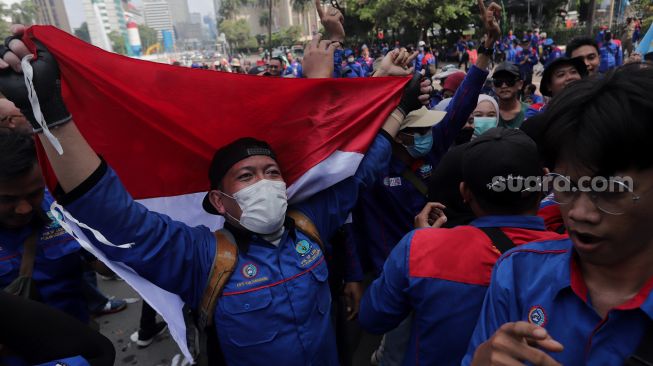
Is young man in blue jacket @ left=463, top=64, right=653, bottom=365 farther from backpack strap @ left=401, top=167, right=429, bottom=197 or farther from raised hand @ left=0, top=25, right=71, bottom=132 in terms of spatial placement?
backpack strap @ left=401, top=167, right=429, bottom=197

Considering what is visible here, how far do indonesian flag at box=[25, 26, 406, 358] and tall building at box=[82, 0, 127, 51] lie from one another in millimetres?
112261

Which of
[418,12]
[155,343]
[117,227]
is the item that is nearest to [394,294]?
[117,227]

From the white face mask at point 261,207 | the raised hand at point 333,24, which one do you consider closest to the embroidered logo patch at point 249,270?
the white face mask at point 261,207

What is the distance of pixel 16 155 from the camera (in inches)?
68.2

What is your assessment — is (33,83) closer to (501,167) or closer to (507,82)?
(501,167)

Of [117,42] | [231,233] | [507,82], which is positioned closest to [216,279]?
[231,233]

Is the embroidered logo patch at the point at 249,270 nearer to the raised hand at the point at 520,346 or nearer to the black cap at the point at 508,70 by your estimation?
the raised hand at the point at 520,346

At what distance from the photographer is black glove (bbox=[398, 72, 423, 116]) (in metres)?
2.30

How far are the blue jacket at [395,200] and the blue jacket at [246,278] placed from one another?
968mm

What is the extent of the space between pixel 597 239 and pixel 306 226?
3.93 feet

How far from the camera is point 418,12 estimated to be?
28.3 metres

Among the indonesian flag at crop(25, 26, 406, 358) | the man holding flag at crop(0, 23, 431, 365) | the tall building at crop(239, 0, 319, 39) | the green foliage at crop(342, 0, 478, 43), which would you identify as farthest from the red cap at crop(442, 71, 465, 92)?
the tall building at crop(239, 0, 319, 39)

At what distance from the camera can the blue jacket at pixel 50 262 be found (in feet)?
5.94

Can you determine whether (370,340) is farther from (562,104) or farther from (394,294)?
(562,104)
